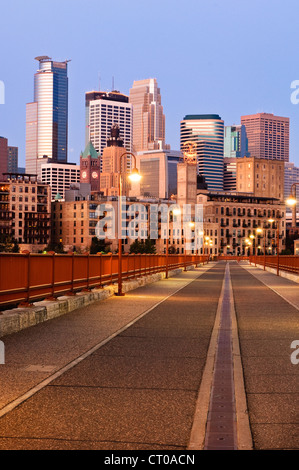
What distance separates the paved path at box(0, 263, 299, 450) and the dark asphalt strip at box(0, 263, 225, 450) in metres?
0.01

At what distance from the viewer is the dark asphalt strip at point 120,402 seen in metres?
6.47

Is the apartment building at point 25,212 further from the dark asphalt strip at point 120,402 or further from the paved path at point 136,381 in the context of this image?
the dark asphalt strip at point 120,402

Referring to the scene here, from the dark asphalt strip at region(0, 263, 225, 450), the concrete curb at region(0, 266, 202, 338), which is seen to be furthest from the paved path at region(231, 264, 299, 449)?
the concrete curb at region(0, 266, 202, 338)

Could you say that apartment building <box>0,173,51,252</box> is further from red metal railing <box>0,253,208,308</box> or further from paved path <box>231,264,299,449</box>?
paved path <box>231,264,299,449</box>

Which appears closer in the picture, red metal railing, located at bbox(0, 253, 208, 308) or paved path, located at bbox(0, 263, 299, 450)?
paved path, located at bbox(0, 263, 299, 450)

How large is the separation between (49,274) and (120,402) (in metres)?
12.0

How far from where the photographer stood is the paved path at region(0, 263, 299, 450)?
6.63 meters

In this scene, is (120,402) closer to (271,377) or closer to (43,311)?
(271,377)

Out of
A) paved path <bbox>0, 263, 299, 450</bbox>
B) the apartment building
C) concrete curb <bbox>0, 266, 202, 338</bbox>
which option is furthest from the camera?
the apartment building

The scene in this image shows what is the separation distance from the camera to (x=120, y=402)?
806 cm

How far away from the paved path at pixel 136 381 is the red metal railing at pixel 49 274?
1.03m

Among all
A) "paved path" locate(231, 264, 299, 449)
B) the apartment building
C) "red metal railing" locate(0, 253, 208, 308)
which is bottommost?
"paved path" locate(231, 264, 299, 449)

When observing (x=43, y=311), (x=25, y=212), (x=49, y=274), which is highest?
(x=25, y=212)

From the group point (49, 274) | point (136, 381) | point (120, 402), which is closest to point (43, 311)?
point (49, 274)
